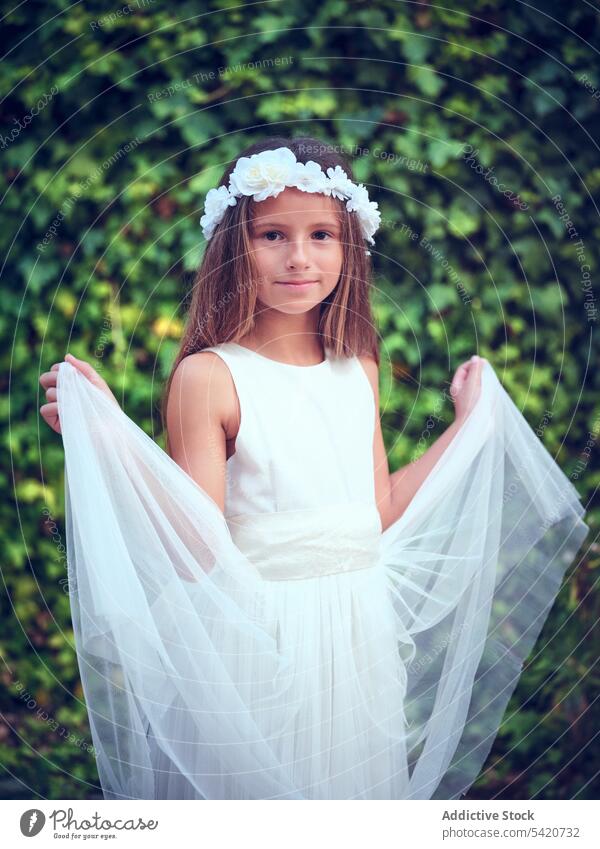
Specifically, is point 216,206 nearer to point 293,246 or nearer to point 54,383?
point 293,246

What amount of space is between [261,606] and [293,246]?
652 millimetres

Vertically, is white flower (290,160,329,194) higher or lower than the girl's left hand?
higher

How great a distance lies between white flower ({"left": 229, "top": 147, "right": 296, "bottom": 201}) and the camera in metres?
1.73

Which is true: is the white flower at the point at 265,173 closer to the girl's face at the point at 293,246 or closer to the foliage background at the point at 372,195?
the girl's face at the point at 293,246

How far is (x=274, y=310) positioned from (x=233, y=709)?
2.39 ft

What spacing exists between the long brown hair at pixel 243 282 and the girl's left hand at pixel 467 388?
291 millimetres

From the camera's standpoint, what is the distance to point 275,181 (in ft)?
5.67

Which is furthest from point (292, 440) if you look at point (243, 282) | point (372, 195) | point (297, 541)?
point (372, 195)

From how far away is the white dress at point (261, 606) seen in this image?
171cm

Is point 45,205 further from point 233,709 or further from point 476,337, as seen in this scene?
point 233,709

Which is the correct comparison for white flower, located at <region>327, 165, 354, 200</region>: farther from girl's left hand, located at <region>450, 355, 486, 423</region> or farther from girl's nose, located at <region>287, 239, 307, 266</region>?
girl's left hand, located at <region>450, 355, 486, 423</region>

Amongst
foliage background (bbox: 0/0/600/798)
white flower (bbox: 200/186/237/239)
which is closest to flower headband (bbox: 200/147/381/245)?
white flower (bbox: 200/186/237/239)
